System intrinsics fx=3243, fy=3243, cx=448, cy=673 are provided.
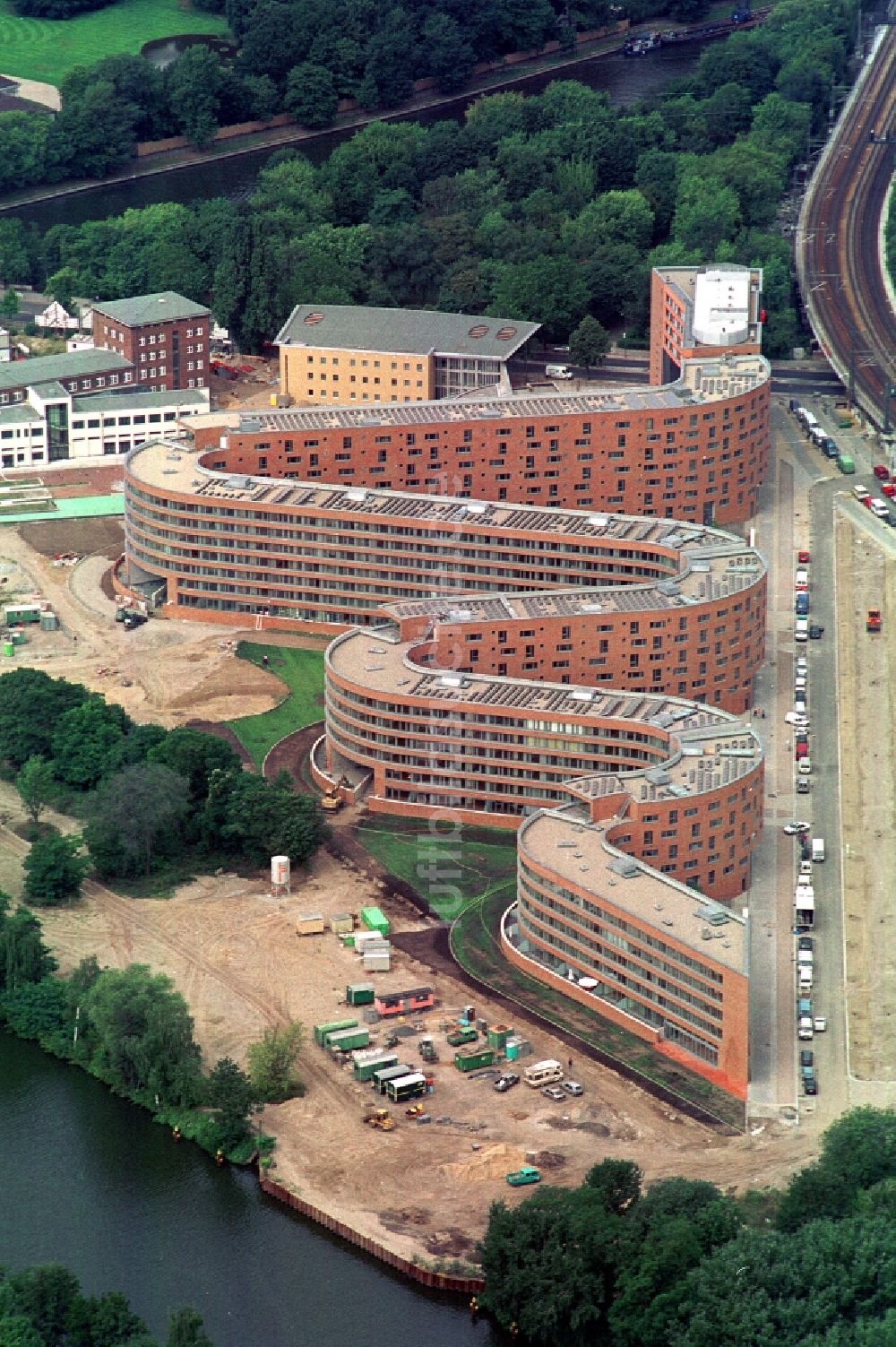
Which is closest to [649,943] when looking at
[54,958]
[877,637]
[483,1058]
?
[483,1058]

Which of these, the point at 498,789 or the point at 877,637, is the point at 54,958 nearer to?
the point at 498,789

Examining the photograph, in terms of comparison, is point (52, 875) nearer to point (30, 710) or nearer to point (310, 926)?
point (310, 926)

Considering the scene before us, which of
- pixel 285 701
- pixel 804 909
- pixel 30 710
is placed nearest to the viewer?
pixel 804 909

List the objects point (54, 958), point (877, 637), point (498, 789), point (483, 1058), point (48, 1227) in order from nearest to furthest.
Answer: point (48, 1227), point (483, 1058), point (54, 958), point (498, 789), point (877, 637)

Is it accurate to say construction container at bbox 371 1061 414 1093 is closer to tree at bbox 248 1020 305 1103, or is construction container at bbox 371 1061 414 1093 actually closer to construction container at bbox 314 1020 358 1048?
tree at bbox 248 1020 305 1103

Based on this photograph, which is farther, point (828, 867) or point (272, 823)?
point (272, 823)

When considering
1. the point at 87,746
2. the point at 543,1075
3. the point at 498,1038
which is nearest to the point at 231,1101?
the point at 498,1038
